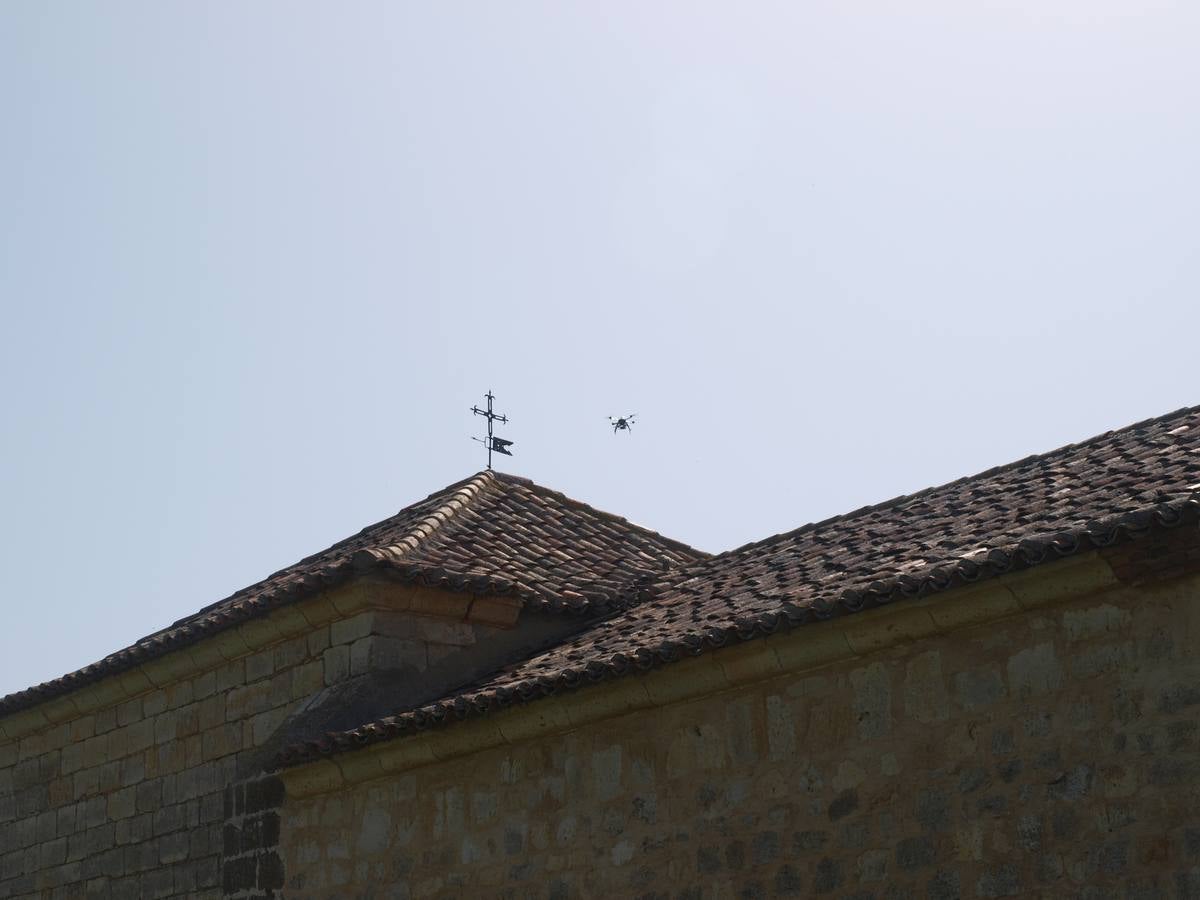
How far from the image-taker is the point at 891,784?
628 cm

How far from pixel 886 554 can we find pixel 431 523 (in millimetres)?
3977

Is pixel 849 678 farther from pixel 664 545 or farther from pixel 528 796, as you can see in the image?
pixel 664 545

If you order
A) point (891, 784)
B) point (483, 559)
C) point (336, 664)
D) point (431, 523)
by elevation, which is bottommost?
point (891, 784)

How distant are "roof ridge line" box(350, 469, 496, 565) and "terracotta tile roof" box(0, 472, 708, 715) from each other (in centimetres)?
1

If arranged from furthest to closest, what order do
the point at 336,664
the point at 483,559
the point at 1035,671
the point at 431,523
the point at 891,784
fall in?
the point at 431,523, the point at 483,559, the point at 336,664, the point at 891,784, the point at 1035,671

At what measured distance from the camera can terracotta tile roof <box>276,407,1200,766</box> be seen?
605cm

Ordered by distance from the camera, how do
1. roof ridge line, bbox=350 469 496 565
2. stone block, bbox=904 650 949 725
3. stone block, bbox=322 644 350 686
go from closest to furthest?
stone block, bbox=904 650 949 725 → roof ridge line, bbox=350 469 496 565 → stone block, bbox=322 644 350 686

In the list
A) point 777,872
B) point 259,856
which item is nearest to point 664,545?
point 259,856

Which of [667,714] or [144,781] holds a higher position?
[144,781]

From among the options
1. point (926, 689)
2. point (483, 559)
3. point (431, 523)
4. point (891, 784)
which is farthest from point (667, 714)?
point (431, 523)

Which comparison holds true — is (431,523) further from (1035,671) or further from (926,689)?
(1035,671)

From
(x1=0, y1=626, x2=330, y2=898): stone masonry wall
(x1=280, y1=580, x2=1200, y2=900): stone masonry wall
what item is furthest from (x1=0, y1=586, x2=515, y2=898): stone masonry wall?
(x1=280, y1=580, x2=1200, y2=900): stone masonry wall

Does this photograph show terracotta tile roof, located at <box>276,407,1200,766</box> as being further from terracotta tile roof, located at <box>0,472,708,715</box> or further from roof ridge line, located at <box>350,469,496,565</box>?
roof ridge line, located at <box>350,469,496,565</box>

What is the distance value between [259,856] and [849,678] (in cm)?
441
